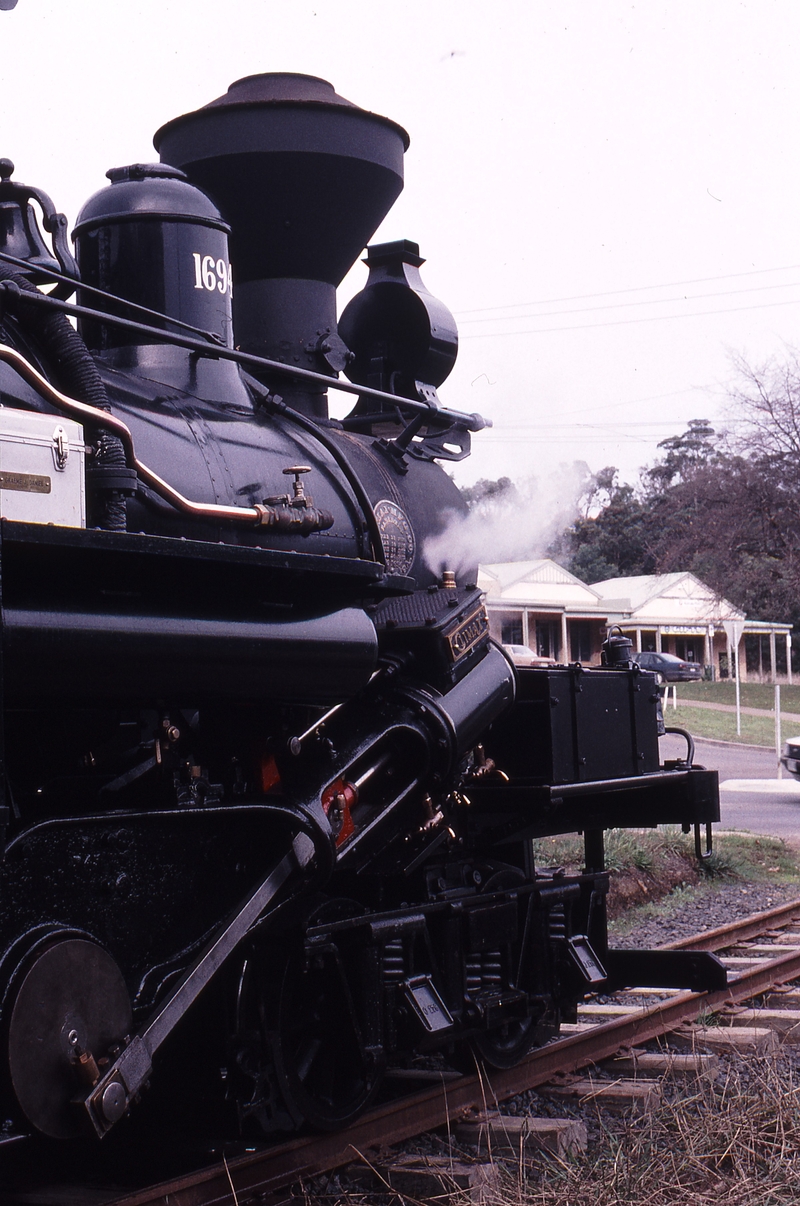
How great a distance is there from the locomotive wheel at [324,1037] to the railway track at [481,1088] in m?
0.10

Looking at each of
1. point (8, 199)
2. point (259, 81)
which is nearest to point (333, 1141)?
point (8, 199)

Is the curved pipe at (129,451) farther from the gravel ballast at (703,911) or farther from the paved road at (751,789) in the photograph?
the paved road at (751,789)

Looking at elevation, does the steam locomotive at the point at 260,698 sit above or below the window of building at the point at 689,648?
above

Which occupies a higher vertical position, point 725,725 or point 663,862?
point 663,862

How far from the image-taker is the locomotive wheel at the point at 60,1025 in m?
3.24

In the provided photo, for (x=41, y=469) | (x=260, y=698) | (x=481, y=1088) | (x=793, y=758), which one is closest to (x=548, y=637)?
(x=793, y=758)

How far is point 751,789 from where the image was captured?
57.6 ft

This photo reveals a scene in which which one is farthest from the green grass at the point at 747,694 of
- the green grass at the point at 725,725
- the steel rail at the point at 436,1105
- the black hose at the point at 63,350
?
the black hose at the point at 63,350

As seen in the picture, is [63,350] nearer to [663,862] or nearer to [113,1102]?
[113,1102]

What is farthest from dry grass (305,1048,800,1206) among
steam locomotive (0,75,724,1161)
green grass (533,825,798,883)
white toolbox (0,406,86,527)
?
green grass (533,825,798,883)

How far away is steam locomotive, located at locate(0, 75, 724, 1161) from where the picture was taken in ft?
11.4

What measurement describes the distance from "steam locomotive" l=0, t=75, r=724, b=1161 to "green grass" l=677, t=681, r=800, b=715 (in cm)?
2974

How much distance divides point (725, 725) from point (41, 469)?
26.4 metres

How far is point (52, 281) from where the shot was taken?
4164 millimetres
